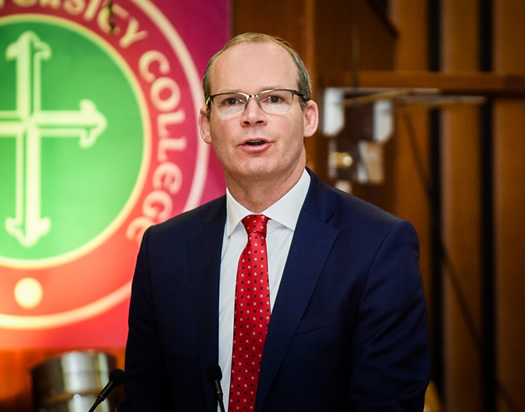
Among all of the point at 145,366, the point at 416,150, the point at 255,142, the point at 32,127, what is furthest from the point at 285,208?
the point at 416,150

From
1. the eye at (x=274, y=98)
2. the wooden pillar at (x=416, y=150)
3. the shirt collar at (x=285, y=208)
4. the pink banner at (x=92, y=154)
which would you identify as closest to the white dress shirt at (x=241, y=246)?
the shirt collar at (x=285, y=208)

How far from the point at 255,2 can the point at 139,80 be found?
535mm

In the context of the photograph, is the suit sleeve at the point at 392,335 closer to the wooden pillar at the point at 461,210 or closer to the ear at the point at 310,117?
the ear at the point at 310,117

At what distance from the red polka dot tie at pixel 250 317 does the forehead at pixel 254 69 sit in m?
0.32

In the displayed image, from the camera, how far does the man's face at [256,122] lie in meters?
1.49

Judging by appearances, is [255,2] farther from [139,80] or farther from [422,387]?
[422,387]

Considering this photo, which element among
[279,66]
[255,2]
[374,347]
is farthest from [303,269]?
[255,2]

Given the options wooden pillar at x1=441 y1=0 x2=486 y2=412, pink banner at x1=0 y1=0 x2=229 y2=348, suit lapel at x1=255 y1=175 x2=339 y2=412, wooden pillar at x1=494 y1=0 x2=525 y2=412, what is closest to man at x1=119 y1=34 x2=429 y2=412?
suit lapel at x1=255 y1=175 x2=339 y2=412

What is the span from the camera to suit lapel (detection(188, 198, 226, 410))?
58.9 inches

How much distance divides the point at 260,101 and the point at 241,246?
369mm

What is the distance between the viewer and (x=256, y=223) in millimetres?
1580

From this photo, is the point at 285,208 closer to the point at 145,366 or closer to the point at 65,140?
the point at 145,366

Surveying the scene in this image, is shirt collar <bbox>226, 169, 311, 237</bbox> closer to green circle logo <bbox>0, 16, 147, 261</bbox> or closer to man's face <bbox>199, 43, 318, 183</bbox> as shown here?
man's face <bbox>199, 43, 318, 183</bbox>

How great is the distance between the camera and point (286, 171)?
156cm
